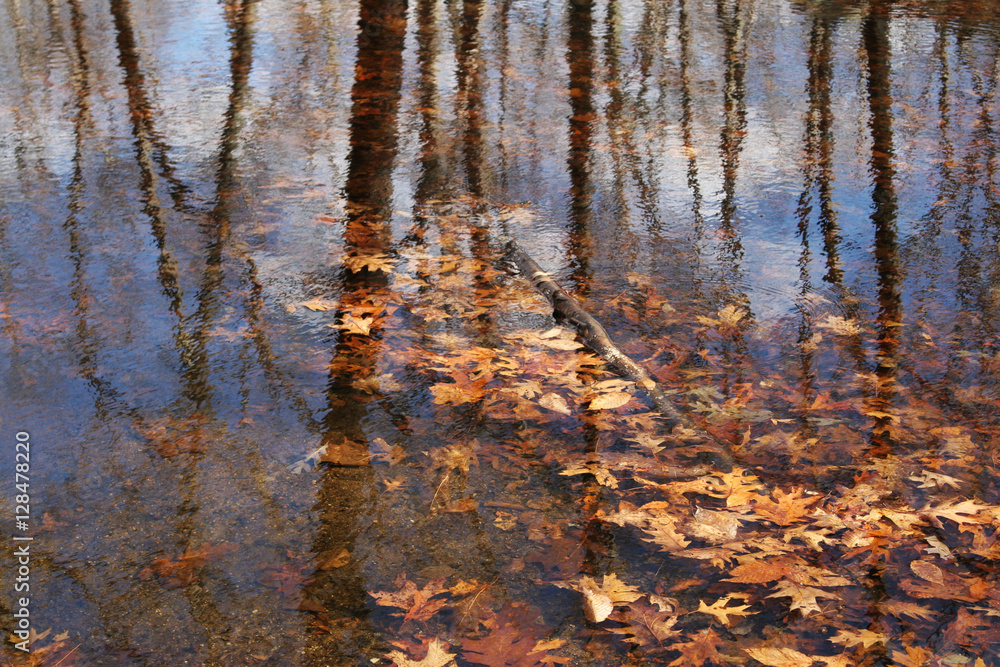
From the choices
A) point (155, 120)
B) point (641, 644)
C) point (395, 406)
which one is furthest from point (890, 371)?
point (155, 120)

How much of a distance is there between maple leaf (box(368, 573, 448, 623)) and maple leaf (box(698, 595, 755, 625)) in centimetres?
98

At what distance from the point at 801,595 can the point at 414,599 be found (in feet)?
4.82

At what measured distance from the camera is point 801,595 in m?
2.92

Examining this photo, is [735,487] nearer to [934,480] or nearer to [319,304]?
[934,480]

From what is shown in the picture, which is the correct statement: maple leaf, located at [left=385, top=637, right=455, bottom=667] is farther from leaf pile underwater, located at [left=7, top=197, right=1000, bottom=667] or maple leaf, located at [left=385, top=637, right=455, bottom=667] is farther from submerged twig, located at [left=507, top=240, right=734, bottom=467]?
submerged twig, located at [left=507, top=240, right=734, bottom=467]

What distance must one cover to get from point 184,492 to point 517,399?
1.67 meters

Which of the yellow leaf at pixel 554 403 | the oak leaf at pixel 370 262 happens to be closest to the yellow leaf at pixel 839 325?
the yellow leaf at pixel 554 403

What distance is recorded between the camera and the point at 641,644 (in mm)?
2777

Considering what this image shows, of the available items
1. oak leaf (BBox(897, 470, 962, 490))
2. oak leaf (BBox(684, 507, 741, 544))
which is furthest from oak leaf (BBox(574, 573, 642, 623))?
oak leaf (BBox(897, 470, 962, 490))

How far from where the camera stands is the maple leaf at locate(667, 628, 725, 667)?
2697 mm

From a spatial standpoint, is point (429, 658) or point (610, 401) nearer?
point (429, 658)

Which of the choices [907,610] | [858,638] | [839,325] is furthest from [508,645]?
[839,325]

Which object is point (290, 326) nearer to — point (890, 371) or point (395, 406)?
point (395, 406)

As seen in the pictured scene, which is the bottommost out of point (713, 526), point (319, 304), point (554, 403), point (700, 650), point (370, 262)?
point (700, 650)
